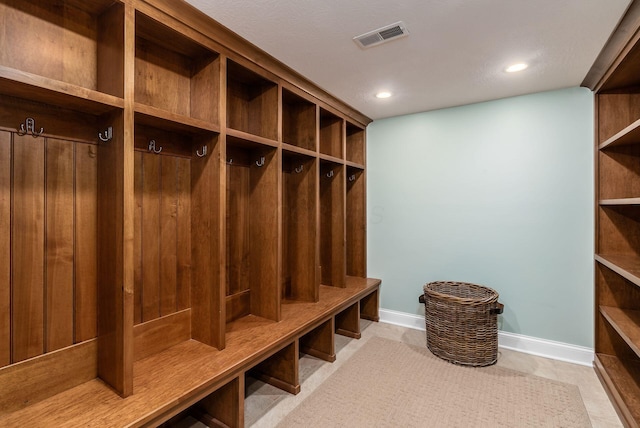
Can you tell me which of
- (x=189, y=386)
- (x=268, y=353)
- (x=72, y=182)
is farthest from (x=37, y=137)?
(x=268, y=353)

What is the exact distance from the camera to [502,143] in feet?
9.64

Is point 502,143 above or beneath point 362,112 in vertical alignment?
beneath

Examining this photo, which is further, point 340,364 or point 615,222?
point 340,364

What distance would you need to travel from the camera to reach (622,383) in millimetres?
2105

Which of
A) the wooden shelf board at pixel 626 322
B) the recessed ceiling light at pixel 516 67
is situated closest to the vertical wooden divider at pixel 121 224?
the recessed ceiling light at pixel 516 67

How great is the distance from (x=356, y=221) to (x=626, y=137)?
2348 millimetres

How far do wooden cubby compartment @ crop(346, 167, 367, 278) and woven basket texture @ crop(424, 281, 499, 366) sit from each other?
1.10 meters

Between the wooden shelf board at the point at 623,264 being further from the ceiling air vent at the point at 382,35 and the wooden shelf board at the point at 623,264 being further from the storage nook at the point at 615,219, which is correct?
the ceiling air vent at the point at 382,35

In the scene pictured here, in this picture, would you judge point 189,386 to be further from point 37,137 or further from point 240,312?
point 37,137

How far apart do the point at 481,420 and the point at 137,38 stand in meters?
2.99

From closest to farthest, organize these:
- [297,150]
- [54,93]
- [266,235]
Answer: [54,93] → [266,235] → [297,150]

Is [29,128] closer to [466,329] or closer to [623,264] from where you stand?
[466,329]

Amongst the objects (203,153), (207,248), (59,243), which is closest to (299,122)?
(203,153)

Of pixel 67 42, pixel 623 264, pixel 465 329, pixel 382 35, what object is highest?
pixel 382 35
